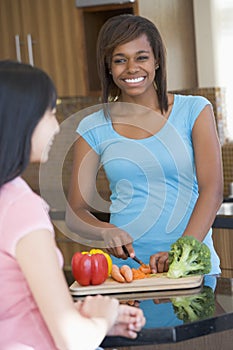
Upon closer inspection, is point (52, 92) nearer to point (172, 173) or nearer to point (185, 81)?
point (172, 173)

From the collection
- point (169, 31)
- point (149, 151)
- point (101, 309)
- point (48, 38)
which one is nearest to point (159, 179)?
point (149, 151)

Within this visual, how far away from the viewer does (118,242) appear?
2332 mm

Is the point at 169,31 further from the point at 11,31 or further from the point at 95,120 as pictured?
the point at 95,120

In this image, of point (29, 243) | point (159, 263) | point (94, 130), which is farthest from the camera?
point (94, 130)

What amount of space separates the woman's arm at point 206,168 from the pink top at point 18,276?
0.96 metres

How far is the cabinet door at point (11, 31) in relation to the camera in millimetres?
4637

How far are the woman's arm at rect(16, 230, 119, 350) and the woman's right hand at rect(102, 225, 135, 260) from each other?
0.85 m

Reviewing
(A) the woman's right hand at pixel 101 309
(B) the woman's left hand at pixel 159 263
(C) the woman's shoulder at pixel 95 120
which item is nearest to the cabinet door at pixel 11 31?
(C) the woman's shoulder at pixel 95 120

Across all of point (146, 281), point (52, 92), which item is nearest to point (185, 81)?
point (146, 281)

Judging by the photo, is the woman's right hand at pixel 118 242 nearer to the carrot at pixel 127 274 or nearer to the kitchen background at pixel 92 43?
the carrot at pixel 127 274

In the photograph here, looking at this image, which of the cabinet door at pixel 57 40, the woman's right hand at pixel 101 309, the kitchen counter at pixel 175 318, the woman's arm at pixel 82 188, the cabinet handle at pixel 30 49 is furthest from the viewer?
the cabinet handle at pixel 30 49

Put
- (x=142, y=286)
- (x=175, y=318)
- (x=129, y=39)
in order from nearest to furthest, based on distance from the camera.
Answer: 1. (x=175, y=318)
2. (x=142, y=286)
3. (x=129, y=39)

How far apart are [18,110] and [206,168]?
1.10m

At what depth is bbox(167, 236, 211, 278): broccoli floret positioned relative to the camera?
2.19 m
